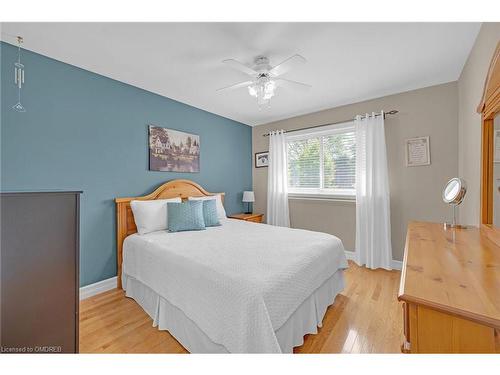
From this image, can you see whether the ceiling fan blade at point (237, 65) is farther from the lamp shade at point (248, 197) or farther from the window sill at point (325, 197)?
the lamp shade at point (248, 197)

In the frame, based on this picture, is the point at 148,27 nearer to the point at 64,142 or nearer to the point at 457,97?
the point at 64,142

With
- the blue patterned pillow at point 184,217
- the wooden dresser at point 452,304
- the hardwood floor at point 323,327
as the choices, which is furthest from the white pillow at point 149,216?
the wooden dresser at point 452,304

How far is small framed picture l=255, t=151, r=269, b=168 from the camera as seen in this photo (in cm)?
437

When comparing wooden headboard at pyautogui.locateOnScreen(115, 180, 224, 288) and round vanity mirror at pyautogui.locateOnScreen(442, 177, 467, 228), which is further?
wooden headboard at pyautogui.locateOnScreen(115, 180, 224, 288)

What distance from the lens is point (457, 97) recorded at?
8.57 feet

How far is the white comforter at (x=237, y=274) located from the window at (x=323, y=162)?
5.04 ft

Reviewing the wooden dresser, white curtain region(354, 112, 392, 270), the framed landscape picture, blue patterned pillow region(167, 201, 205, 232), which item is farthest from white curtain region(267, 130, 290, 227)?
the wooden dresser

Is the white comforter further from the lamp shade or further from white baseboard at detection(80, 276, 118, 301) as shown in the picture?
the lamp shade

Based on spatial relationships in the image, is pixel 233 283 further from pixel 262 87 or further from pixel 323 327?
pixel 262 87

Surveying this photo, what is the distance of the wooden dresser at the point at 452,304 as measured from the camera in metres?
0.59

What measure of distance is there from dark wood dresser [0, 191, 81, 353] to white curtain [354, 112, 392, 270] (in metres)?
3.21
